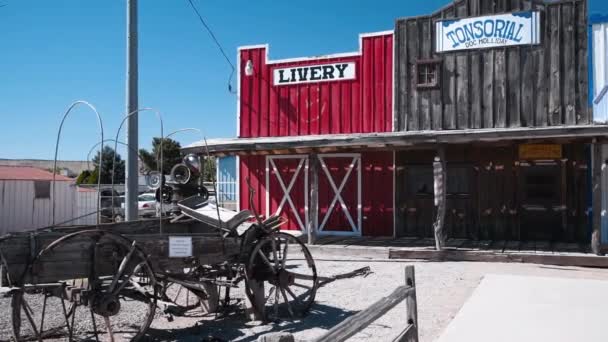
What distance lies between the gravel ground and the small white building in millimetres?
12195

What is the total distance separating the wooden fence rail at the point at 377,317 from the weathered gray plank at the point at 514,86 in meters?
8.92

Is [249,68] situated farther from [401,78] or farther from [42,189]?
[42,189]

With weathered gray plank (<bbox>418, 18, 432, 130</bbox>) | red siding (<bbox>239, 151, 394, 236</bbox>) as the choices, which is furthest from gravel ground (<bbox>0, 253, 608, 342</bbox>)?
weathered gray plank (<bbox>418, 18, 432, 130</bbox>)

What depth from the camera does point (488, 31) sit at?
13516 millimetres

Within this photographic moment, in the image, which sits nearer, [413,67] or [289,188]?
[413,67]

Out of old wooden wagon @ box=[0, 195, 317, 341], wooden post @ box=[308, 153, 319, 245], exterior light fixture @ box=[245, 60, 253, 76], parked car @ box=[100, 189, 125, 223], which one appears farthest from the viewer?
exterior light fixture @ box=[245, 60, 253, 76]

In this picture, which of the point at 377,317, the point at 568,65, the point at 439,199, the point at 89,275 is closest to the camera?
the point at 377,317

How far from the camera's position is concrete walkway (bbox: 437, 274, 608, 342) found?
6031 mm

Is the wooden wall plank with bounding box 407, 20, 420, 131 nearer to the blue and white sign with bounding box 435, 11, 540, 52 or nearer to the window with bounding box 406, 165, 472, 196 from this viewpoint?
the blue and white sign with bounding box 435, 11, 540, 52

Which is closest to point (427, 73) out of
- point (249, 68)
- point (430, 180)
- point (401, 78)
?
point (401, 78)

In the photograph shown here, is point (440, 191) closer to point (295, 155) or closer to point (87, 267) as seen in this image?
point (295, 155)

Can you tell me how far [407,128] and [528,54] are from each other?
329cm

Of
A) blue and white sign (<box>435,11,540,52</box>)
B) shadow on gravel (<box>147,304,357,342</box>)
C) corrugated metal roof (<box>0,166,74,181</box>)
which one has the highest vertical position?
blue and white sign (<box>435,11,540,52</box>)

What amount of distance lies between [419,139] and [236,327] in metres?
6.61
